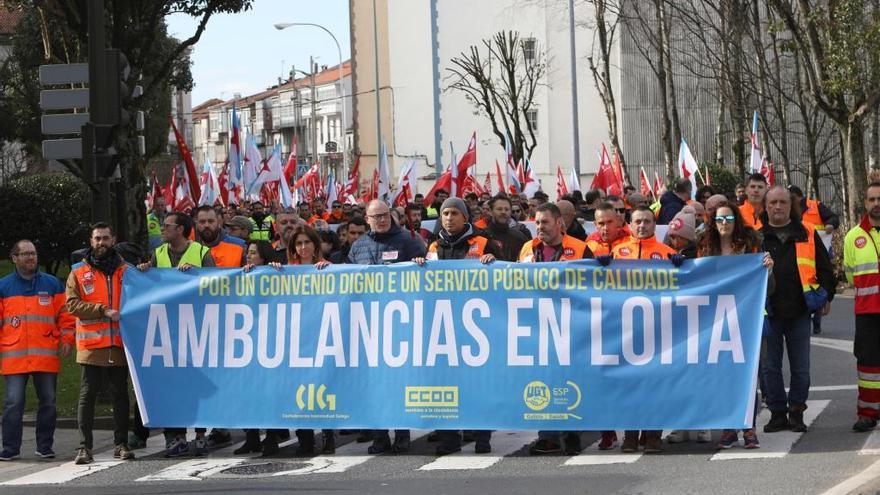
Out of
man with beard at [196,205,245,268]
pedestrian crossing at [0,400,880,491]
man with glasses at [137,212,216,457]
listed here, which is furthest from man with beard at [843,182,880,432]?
man with glasses at [137,212,216,457]

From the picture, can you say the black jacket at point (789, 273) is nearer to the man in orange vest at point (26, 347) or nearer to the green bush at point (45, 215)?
the man in orange vest at point (26, 347)

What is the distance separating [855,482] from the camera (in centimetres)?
845

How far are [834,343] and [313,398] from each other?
791 centimetres

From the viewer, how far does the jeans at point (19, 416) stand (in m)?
11.6

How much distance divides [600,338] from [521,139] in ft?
127

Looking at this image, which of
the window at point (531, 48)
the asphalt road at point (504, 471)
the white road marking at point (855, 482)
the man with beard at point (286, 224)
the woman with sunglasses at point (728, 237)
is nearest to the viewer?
the white road marking at point (855, 482)

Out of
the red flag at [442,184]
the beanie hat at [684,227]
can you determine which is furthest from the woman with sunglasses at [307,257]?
the red flag at [442,184]

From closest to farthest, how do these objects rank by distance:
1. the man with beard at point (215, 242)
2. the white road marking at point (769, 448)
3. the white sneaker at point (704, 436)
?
the white road marking at point (769, 448), the white sneaker at point (704, 436), the man with beard at point (215, 242)

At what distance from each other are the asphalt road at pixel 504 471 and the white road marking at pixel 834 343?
4588 mm

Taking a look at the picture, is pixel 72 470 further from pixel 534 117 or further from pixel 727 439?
pixel 534 117

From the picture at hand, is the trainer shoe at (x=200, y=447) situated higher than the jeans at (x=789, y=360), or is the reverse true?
the jeans at (x=789, y=360)

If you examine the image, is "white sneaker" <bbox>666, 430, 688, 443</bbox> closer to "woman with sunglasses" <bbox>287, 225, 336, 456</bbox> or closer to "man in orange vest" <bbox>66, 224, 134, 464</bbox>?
"woman with sunglasses" <bbox>287, 225, 336, 456</bbox>

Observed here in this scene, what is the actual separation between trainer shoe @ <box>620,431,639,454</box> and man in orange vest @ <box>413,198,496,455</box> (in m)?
1.00

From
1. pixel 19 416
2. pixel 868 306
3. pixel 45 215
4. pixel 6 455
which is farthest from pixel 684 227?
pixel 45 215
